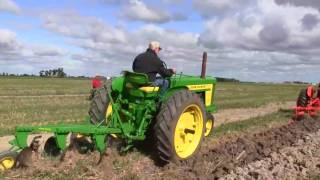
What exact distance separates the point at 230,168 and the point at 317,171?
53.9 inches

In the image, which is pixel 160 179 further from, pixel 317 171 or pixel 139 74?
pixel 317 171

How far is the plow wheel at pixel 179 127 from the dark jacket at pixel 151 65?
0.40 meters

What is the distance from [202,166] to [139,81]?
1468 mm

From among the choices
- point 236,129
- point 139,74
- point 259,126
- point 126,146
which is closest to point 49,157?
point 126,146

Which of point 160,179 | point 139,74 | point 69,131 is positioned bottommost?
point 160,179

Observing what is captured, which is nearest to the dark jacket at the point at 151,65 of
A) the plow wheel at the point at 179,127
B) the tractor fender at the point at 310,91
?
the plow wheel at the point at 179,127

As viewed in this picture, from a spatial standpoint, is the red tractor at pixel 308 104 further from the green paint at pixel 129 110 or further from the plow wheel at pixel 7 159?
the plow wheel at pixel 7 159

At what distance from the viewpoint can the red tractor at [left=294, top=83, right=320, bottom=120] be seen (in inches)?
562

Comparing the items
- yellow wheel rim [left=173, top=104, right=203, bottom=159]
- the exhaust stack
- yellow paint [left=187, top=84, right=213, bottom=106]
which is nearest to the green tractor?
yellow wheel rim [left=173, top=104, right=203, bottom=159]

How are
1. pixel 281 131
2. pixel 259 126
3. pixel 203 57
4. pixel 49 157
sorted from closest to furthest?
pixel 49 157, pixel 203 57, pixel 281 131, pixel 259 126

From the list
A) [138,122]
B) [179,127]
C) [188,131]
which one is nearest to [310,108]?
[188,131]

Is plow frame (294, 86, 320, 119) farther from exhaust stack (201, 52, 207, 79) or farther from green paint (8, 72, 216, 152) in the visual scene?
green paint (8, 72, 216, 152)

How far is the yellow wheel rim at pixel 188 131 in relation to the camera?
7289 millimetres

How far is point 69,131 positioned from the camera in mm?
6277
